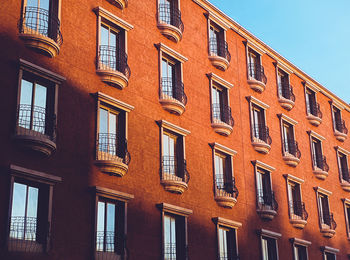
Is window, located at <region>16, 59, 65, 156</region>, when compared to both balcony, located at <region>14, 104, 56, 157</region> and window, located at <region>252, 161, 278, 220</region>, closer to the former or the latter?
balcony, located at <region>14, 104, 56, 157</region>

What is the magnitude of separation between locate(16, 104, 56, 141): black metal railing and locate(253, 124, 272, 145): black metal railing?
15139mm

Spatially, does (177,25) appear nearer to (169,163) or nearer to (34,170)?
(169,163)

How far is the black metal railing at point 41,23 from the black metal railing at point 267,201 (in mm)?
14981

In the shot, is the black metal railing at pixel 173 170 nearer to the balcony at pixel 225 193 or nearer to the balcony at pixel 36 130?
the balcony at pixel 225 193

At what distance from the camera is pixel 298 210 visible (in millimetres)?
35312

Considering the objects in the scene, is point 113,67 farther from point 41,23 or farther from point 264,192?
point 264,192

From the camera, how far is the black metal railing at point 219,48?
106 ft

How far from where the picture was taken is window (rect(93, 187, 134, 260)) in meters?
22.3

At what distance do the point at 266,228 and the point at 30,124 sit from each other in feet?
52.2

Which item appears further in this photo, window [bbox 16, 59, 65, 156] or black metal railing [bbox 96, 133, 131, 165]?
black metal railing [bbox 96, 133, 131, 165]

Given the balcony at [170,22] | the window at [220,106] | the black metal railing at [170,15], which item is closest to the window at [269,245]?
the window at [220,106]

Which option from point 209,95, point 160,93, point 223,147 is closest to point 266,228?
point 223,147

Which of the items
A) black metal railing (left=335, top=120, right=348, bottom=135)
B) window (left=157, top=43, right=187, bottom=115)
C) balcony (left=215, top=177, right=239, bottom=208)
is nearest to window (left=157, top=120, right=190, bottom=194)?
window (left=157, top=43, right=187, bottom=115)

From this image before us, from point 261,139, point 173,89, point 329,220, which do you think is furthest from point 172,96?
point 329,220
